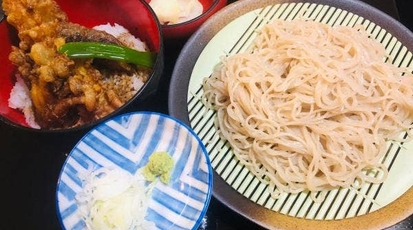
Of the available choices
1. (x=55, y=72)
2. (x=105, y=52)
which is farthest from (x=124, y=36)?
(x=55, y=72)

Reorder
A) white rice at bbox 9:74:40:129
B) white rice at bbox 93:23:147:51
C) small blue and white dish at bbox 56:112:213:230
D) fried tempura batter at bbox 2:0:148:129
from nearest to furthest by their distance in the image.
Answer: small blue and white dish at bbox 56:112:213:230
fried tempura batter at bbox 2:0:148:129
white rice at bbox 9:74:40:129
white rice at bbox 93:23:147:51

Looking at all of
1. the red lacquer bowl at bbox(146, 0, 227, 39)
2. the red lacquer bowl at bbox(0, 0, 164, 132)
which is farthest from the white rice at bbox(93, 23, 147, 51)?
the red lacquer bowl at bbox(146, 0, 227, 39)

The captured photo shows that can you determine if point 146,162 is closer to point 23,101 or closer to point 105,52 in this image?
point 105,52

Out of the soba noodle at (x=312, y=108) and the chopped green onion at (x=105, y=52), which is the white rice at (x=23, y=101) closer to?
the chopped green onion at (x=105, y=52)

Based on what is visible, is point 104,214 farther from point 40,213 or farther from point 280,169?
point 280,169

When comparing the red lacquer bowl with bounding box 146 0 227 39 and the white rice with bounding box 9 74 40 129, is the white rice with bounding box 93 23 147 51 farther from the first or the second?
the white rice with bounding box 9 74 40 129

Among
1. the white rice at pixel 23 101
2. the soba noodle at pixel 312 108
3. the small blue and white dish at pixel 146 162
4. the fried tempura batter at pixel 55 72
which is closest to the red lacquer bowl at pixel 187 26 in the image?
the soba noodle at pixel 312 108

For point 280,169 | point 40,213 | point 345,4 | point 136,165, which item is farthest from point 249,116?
point 40,213
